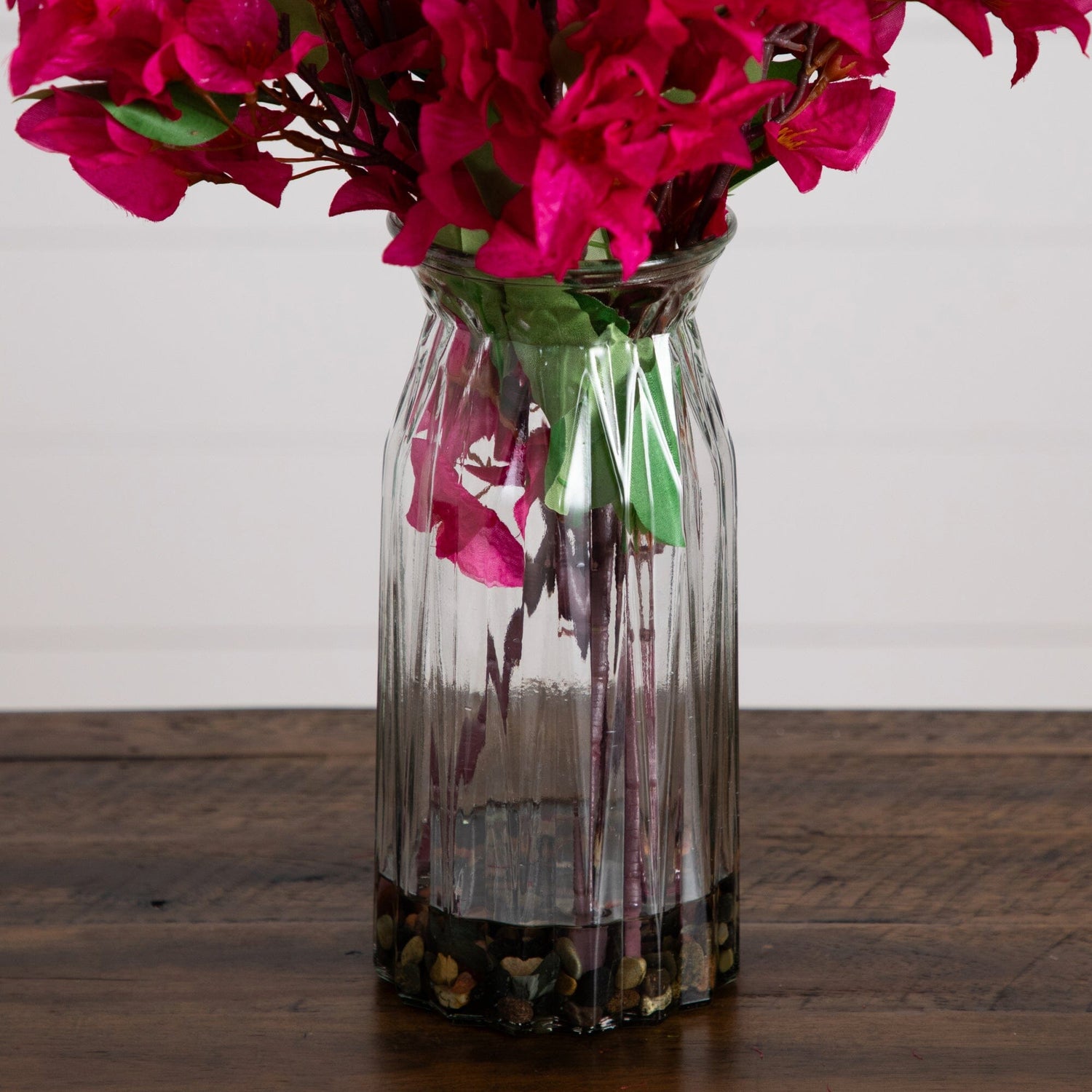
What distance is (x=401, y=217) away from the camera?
0.53 meters

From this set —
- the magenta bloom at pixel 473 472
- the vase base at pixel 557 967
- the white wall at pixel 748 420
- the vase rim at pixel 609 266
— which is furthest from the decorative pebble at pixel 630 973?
the white wall at pixel 748 420

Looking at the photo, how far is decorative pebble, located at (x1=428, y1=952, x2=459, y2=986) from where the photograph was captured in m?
0.60

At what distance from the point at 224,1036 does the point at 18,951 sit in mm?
113

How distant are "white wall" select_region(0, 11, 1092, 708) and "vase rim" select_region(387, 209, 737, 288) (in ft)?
3.28

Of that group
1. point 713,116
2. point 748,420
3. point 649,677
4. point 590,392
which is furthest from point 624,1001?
point 748,420

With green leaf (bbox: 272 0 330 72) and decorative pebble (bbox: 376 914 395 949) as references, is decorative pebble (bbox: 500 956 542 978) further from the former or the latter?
green leaf (bbox: 272 0 330 72)

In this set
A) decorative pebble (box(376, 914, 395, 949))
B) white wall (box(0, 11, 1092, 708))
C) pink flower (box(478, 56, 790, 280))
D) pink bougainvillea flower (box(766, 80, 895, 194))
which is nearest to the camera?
pink flower (box(478, 56, 790, 280))

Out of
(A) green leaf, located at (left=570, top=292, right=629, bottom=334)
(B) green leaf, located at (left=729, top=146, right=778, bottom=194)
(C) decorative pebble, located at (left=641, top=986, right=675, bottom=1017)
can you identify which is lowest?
(C) decorative pebble, located at (left=641, top=986, right=675, bottom=1017)

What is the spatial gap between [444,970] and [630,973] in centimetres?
7

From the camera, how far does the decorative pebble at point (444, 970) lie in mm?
598

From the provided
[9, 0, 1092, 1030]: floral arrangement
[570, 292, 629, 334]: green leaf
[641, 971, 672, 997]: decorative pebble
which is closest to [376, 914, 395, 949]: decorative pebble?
[9, 0, 1092, 1030]: floral arrangement

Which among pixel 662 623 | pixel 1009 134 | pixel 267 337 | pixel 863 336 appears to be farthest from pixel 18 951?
pixel 1009 134

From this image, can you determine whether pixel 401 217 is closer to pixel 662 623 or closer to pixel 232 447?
pixel 662 623

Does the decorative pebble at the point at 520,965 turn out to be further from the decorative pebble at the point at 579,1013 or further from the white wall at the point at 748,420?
the white wall at the point at 748,420
